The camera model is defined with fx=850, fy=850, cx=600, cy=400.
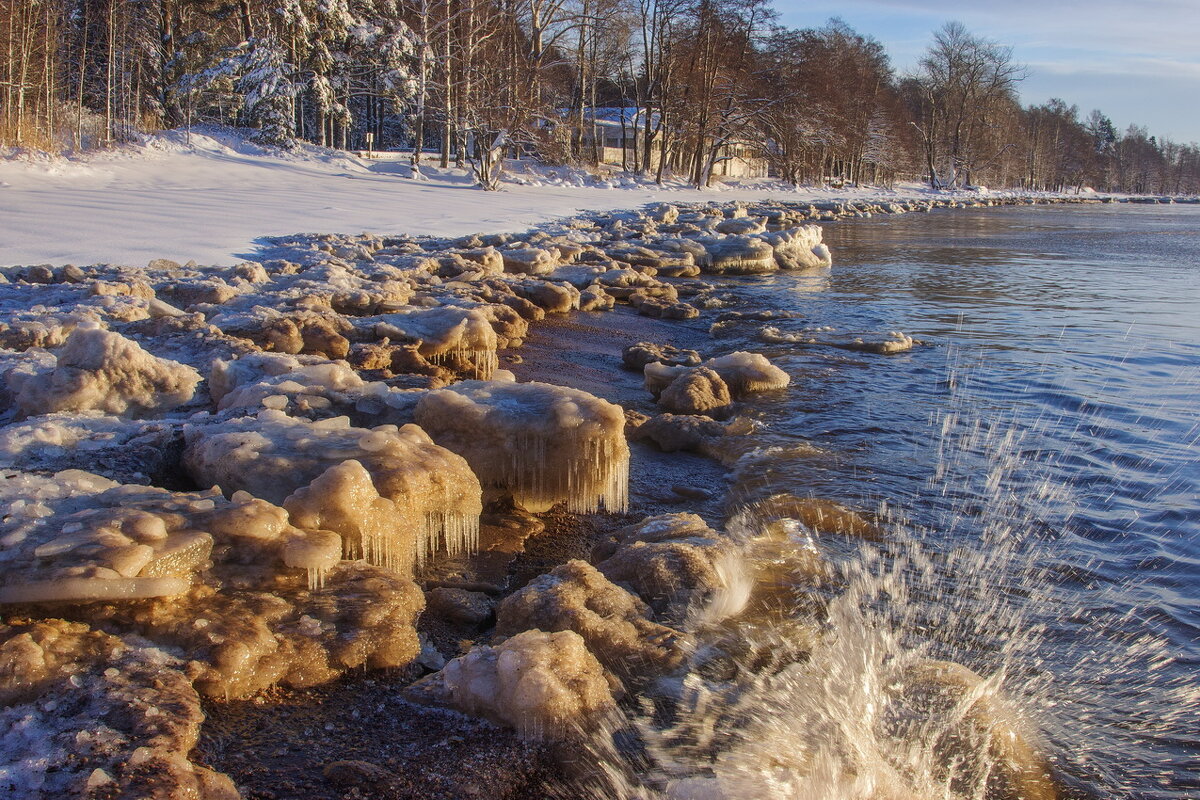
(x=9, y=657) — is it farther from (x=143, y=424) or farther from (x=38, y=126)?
(x=38, y=126)

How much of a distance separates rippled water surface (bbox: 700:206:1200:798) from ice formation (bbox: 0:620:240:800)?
8.38ft

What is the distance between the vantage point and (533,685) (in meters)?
2.48

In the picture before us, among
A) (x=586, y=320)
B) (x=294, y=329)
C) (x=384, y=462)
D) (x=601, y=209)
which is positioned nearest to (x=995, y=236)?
(x=601, y=209)

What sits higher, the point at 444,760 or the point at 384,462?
the point at 384,462

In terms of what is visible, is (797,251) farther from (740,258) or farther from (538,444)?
(538,444)

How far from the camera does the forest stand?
2412cm

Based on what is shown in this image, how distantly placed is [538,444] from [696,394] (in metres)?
2.27

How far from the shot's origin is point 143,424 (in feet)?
13.5

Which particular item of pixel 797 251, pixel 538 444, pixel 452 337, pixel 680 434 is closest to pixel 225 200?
pixel 797 251

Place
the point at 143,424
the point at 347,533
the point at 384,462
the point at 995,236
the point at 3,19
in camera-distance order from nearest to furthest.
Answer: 1. the point at 347,533
2. the point at 384,462
3. the point at 143,424
4. the point at 3,19
5. the point at 995,236

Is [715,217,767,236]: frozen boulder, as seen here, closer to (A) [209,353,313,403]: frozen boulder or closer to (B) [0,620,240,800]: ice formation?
(A) [209,353,313,403]: frozen boulder

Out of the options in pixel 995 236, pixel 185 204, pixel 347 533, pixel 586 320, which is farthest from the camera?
pixel 995 236

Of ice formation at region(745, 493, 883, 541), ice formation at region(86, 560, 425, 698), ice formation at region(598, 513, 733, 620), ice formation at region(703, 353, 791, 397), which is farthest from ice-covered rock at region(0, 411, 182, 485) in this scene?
ice formation at region(703, 353, 791, 397)

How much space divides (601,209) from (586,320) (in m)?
13.6
